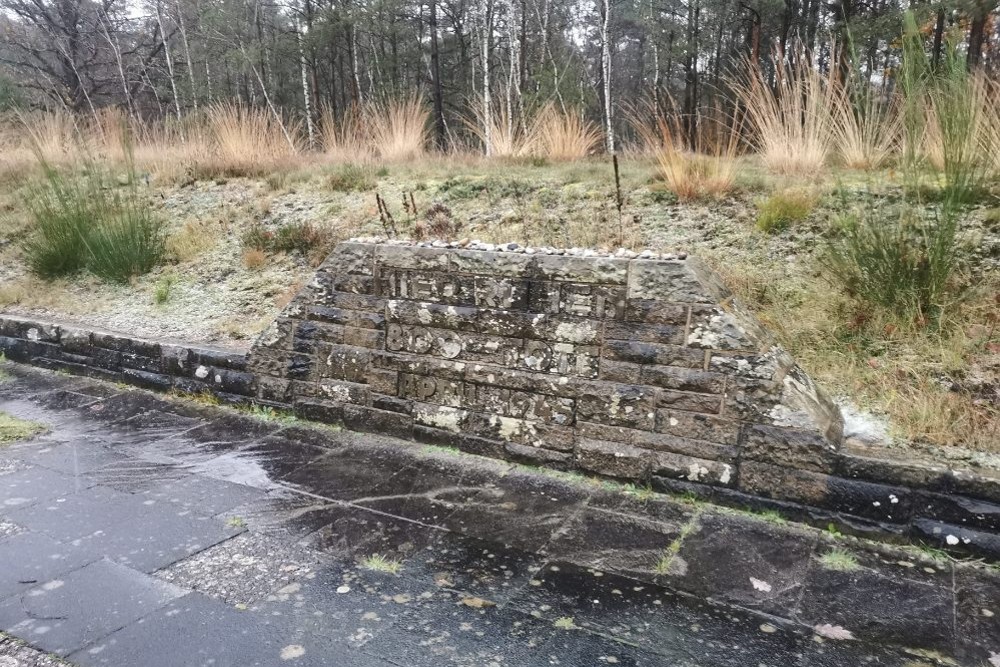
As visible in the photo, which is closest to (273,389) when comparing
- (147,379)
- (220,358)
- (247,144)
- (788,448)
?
(220,358)

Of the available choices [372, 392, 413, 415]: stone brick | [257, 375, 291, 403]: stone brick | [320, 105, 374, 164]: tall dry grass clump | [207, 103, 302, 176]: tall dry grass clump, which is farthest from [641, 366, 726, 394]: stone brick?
[207, 103, 302, 176]: tall dry grass clump

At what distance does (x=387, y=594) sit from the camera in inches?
87.4

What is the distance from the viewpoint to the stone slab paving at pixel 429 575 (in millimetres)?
1956

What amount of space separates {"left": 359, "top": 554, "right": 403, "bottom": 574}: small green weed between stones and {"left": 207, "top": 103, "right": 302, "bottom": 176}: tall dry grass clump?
19.7ft

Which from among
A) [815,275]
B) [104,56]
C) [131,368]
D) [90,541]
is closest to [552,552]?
[90,541]

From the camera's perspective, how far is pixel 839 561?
7.94 feet

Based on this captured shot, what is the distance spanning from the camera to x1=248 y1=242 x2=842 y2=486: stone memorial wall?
2.82 m

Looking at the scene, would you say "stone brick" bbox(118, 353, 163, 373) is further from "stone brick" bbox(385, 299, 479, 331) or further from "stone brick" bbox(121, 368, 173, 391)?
"stone brick" bbox(385, 299, 479, 331)

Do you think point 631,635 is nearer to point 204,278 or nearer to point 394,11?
point 204,278

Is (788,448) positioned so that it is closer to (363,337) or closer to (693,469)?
(693,469)

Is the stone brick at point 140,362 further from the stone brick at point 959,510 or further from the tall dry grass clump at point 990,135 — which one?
the tall dry grass clump at point 990,135

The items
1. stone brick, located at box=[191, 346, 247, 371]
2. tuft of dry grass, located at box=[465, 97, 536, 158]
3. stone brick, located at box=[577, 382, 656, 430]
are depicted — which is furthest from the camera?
tuft of dry grass, located at box=[465, 97, 536, 158]

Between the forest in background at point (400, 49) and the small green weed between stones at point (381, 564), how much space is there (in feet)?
32.8

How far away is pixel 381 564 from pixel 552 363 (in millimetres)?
1218
